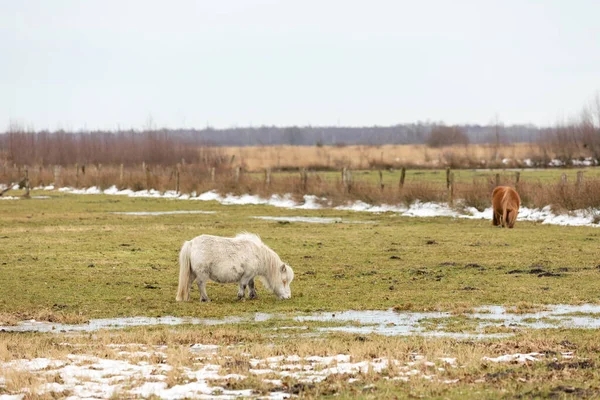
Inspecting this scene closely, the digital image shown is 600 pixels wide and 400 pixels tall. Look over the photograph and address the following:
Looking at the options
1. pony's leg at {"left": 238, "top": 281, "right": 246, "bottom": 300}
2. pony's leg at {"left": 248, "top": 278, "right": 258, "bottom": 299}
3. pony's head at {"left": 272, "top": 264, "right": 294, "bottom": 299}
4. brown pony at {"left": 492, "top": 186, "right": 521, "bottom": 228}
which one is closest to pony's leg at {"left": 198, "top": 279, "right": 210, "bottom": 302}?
pony's leg at {"left": 238, "top": 281, "right": 246, "bottom": 300}

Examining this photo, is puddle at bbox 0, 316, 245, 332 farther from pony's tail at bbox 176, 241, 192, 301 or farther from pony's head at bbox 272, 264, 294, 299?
pony's head at bbox 272, 264, 294, 299

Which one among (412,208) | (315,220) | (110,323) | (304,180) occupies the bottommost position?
(315,220)

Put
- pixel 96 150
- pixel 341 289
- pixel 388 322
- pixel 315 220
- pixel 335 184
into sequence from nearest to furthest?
pixel 388 322 < pixel 341 289 < pixel 315 220 < pixel 335 184 < pixel 96 150

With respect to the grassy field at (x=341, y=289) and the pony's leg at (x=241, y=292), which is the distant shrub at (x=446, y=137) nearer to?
the grassy field at (x=341, y=289)

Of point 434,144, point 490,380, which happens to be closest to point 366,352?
point 490,380

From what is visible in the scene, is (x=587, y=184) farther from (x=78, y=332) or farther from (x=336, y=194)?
(x=78, y=332)

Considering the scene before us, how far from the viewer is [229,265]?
603 inches

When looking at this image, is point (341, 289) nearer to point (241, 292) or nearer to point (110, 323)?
point (241, 292)

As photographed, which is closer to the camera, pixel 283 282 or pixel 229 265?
pixel 229 265

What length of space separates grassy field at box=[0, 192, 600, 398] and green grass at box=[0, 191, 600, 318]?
0.13 feet

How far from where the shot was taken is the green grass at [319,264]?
1516 centimetres

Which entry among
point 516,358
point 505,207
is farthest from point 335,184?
point 516,358

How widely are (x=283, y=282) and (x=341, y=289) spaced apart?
151cm

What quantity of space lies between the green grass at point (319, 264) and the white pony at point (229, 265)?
1.11ft
